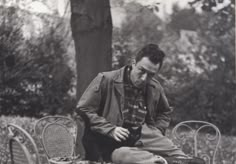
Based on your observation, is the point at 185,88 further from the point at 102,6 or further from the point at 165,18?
the point at 102,6

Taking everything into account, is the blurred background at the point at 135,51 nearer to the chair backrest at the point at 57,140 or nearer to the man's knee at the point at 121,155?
the chair backrest at the point at 57,140

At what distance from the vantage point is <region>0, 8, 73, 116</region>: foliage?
3.97 meters

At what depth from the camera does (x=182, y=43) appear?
15.1ft

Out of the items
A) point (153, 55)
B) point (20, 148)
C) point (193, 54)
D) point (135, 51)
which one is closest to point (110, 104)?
point (153, 55)

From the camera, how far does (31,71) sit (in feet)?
13.3

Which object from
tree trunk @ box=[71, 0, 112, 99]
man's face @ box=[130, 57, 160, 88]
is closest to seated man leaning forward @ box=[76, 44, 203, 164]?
man's face @ box=[130, 57, 160, 88]

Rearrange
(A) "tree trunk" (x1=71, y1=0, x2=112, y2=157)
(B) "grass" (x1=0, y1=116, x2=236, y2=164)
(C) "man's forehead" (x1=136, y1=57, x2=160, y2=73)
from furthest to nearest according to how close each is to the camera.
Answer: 1. (A) "tree trunk" (x1=71, y1=0, x2=112, y2=157)
2. (B) "grass" (x1=0, y1=116, x2=236, y2=164)
3. (C) "man's forehead" (x1=136, y1=57, x2=160, y2=73)

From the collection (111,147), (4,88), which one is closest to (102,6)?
(4,88)

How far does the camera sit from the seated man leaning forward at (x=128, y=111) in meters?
3.12

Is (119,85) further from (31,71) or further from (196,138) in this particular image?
(196,138)

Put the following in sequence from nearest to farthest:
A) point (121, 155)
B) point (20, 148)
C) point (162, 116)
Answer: point (20, 148), point (121, 155), point (162, 116)

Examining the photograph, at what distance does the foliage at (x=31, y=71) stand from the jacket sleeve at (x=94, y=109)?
995 millimetres

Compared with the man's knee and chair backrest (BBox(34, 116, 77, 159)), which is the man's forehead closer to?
the man's knee

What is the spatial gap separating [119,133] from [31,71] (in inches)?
50.1
